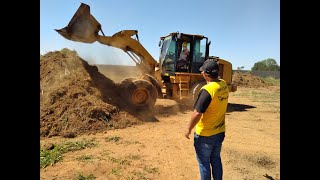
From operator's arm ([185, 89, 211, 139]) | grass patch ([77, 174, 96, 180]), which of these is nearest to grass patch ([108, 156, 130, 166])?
grass patch ([77, 174, 96, 180])

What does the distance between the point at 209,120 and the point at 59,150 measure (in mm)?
4331

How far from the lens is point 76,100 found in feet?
31.1

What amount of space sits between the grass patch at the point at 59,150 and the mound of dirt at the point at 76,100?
2.99ft

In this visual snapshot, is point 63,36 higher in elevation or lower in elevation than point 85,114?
higher

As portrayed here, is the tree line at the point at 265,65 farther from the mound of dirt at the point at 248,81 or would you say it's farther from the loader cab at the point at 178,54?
the loader cab at the point at 178,54

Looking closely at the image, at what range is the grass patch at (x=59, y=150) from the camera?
19.8ft

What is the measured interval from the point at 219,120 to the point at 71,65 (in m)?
8.57

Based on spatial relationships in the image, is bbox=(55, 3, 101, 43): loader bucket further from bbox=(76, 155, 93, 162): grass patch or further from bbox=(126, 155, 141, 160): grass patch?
bbox=(126, 155, 141, 160): grass patch

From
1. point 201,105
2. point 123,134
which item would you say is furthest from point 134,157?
point 201,105

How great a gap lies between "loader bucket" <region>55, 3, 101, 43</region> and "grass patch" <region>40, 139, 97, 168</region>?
180 inches

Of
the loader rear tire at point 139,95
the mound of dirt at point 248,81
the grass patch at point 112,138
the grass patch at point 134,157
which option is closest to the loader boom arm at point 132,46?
the loader rear tire at point 139,95
